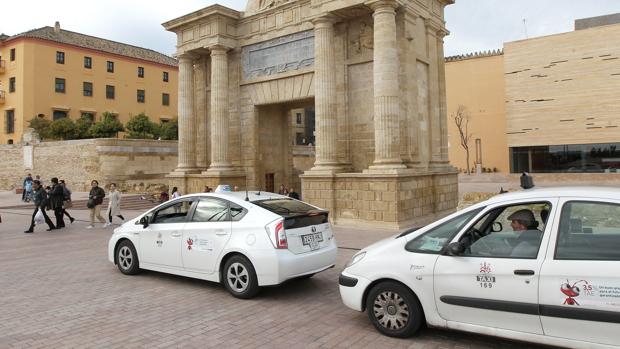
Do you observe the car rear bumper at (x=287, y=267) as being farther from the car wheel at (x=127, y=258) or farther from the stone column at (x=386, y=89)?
the stone column at (x=386, y=89)

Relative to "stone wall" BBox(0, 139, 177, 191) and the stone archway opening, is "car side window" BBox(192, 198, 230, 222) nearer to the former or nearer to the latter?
the stone archway opening

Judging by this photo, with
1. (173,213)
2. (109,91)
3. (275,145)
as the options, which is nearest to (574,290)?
(173,213)

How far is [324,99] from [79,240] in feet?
27.8

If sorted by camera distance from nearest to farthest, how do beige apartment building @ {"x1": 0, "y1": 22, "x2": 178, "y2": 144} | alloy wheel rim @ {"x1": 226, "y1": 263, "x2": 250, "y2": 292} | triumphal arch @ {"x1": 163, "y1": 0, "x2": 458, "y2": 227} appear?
alloy wheel rim @ {"x1": 226, "y1": 263, "x2": 250, "y2": 292}
triumphal arch @ {"x1": 163, "y1": 0, "x2": 458, "y2": 227}
beige apartment building @ {"x1": 0, "y1": 22, "x2": 178, "y2": 144}

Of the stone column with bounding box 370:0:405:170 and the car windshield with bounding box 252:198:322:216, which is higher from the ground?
the stone column with bounding box 370:0:405:170

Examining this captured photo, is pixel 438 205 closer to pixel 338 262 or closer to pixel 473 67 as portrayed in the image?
pixel 338 262

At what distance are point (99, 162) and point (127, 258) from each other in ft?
81.2

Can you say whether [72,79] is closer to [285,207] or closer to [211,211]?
[211,211]

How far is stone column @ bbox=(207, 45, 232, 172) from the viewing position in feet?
59.7

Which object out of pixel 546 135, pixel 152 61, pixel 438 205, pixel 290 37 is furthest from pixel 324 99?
pixel 152 61

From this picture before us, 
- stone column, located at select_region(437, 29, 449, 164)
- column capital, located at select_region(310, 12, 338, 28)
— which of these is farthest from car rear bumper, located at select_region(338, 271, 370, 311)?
stone column, located at select_region(437, 29, 449, 164)

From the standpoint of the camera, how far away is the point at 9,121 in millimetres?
43469

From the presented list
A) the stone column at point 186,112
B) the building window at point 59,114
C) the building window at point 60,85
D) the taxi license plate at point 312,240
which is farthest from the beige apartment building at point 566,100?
the building window at point 59,114

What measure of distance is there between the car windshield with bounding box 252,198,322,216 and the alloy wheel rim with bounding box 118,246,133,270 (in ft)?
8.65
